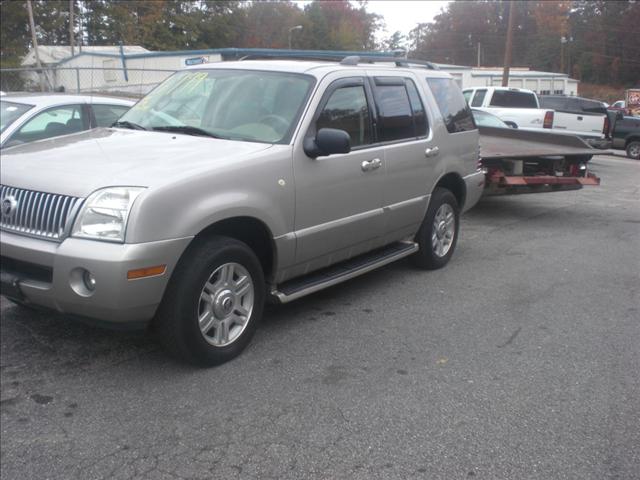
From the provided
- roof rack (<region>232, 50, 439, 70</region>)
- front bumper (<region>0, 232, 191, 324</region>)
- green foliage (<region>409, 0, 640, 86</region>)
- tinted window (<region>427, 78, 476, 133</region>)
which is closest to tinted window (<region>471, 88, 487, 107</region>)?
tinted window (<region>427, 78, 476, 133</region>)

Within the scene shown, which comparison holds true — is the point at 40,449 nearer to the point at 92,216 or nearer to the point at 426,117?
the point at 92,216

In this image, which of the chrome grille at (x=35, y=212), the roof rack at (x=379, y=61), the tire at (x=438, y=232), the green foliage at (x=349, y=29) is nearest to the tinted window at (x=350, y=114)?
the roof rack at (x=379, y=61)

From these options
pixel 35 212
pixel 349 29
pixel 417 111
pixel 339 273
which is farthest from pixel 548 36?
pixel 35 212

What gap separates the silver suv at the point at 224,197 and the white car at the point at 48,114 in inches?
93.8

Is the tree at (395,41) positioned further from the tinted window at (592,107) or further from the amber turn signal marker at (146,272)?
the amber turn signal marker at (146,272)

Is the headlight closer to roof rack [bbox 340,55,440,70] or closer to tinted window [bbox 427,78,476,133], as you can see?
roof rack [bbox 340,55,440,70]

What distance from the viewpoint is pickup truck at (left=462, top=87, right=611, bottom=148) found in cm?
1850

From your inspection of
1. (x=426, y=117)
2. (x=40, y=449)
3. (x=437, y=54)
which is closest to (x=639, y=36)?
(x=437, y=54)

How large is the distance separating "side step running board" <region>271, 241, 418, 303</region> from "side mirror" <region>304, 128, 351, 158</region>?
943 millimetres

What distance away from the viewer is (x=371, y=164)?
541 centimetres

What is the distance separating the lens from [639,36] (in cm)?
5872

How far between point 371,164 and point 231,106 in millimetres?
1193

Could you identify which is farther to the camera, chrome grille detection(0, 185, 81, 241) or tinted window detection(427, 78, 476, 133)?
tinted window detection(427, 78, 476, 133)

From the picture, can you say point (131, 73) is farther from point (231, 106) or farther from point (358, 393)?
point (358, 393)
